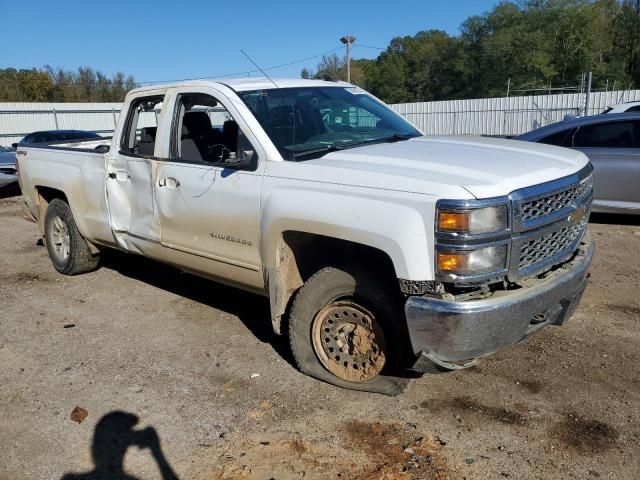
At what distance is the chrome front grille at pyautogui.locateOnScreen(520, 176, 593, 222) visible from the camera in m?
3.18

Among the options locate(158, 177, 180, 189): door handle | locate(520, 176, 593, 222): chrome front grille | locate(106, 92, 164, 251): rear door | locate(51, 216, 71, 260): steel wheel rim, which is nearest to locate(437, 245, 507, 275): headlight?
locate(520, 176, 593, 222): chrome front grille

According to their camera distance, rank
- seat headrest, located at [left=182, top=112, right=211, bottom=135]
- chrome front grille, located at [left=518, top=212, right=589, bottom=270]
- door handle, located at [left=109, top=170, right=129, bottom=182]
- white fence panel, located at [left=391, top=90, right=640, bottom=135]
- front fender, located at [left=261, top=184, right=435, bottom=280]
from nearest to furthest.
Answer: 1. front fender, located at [left=261, top=184, right=435, bottom=280]
2. chrome front grille, located at [left=518, top=212, right=589, bottom=270]
3. seat headrest, located at [left=182, top=112, right=211, bottom=135]
4. door handle, located at [left=109, top=170, right=129, bottom=182]
5. white fence panel, located at [left=391, top=90, right=640, bottom=135]

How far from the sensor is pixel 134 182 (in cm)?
504

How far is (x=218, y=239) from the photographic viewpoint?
4312 mm

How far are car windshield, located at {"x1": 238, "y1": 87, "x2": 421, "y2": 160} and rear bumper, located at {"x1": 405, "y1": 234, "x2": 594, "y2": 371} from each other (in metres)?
1.39

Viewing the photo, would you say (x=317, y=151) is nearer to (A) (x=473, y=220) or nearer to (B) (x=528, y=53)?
(A) (x=473, y=220)

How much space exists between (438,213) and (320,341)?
133 cm

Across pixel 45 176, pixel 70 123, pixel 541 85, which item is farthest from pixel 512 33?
pixel 45 176

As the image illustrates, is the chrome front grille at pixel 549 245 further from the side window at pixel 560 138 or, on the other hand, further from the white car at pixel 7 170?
the white car at pixel 7 170

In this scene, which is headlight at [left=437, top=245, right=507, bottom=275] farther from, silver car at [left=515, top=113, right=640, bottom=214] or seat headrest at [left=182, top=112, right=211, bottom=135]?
silver car at [left=515, top=113, right=640, bottom=214]

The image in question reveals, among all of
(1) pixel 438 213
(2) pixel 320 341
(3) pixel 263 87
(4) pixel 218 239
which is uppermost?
(3) pixel 263 87

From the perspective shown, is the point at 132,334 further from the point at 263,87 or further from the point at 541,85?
the point at 541,85

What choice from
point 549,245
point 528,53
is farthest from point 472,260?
point 528,53

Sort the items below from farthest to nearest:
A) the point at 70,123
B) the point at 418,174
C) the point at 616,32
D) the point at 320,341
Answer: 1. the point at 616,32
2. the point at 70,123
3. the point at 320,341
4. the point at 418,174
